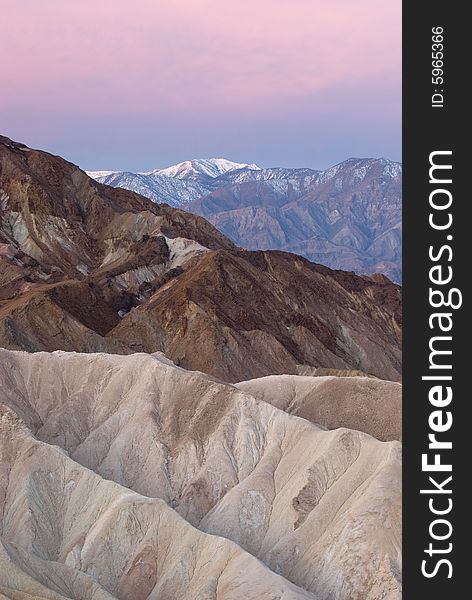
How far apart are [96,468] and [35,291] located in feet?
146

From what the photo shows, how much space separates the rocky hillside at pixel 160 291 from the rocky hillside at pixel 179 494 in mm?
26664

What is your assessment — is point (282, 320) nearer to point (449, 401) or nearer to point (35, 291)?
point (35, 291)

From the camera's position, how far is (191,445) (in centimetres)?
5653

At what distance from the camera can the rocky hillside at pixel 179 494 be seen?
4166 centimetres

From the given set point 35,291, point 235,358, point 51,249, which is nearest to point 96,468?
point 235,358

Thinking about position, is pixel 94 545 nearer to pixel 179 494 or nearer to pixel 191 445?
pixel 179 494

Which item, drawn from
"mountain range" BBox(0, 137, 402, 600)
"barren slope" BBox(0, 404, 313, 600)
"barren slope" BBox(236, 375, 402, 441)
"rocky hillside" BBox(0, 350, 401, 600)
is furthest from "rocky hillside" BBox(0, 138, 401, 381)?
"barren slope" BBox(0, 404, 313, 600)

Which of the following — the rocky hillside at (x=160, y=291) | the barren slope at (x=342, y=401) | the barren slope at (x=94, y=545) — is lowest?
A: the barren slope at (x=94, y=545)

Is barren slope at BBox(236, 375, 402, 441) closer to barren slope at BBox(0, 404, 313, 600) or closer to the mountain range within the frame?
the mountain range

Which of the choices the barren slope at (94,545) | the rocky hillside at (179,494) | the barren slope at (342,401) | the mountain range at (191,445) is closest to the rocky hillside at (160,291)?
the mountain range at (191,445)

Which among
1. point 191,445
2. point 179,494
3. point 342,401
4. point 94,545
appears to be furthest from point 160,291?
point 94,545

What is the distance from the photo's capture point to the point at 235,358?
302ft

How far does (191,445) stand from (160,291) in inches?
2035

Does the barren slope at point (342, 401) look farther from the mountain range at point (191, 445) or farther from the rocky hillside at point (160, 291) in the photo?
the rocky hillside at point (160, 291)
